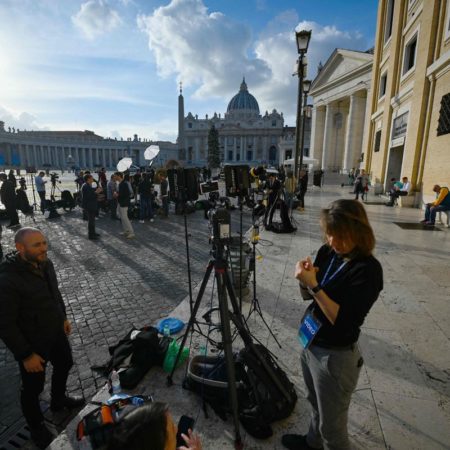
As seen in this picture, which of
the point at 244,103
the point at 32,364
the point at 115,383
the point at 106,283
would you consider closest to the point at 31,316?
the point at 32,364

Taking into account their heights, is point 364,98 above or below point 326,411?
above

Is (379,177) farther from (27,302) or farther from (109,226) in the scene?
(27,302)

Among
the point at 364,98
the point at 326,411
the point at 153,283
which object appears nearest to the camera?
the point at 326,411

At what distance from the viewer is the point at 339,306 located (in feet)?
5.44

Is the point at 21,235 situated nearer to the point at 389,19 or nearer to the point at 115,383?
the point at 115,383

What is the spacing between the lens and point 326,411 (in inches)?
72.9

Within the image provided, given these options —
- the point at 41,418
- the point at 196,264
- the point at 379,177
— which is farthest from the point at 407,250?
the point at 379,177

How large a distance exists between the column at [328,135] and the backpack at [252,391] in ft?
138

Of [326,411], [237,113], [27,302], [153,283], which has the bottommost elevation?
[153,283]

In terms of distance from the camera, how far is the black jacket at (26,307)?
228cm

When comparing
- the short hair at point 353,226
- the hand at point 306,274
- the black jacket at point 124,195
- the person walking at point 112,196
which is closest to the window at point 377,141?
the person walking at point 112,196

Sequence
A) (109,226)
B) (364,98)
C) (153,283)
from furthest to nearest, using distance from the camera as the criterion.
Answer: (364,98) < (109,226) < (153,283)

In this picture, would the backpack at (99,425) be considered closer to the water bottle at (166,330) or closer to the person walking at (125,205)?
the water bottle at (166,330)

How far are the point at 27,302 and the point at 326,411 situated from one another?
248cm
